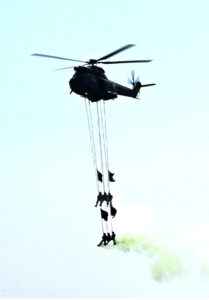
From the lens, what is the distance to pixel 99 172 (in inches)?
A: 2045

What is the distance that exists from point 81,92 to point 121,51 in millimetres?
5057

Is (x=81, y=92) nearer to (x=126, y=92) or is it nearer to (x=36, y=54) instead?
(x=36, y=54)

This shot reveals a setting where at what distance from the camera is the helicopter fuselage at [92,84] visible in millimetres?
49750

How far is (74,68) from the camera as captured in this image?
50500mm

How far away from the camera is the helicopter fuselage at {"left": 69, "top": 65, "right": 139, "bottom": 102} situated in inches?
1959

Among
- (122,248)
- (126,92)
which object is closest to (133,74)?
(126,92)

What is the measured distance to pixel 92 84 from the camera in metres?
50.5

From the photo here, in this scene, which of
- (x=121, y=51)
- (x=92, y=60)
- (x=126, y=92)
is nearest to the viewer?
(x=121, y=51)

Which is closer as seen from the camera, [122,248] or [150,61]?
[150,61]

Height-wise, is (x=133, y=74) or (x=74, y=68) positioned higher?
(x=133, y=74)

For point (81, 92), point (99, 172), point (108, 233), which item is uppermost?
point (81, 92)

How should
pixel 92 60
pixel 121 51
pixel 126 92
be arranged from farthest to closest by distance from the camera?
pixel 126 92 < pixel 92 60 < pixel 121 51

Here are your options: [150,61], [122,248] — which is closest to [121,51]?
[150,61]

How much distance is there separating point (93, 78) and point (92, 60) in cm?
189
